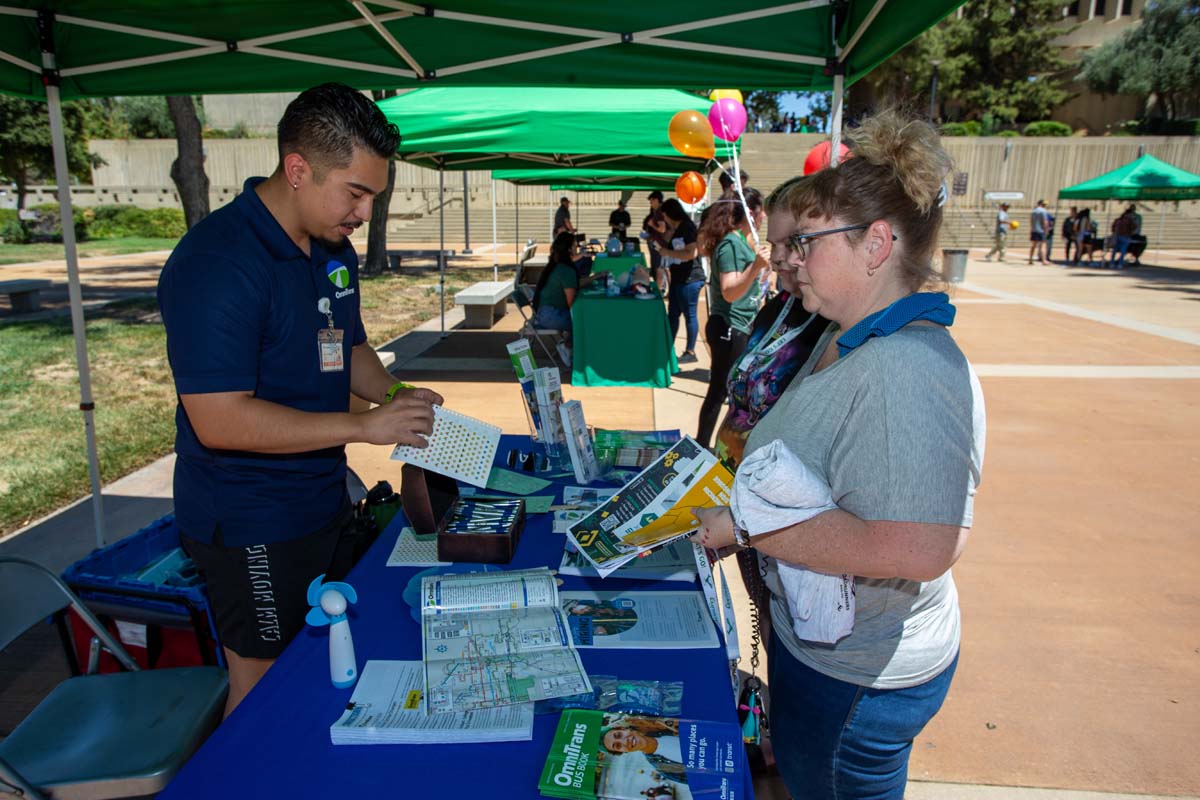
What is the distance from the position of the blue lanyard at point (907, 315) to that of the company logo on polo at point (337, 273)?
1305 millimetres

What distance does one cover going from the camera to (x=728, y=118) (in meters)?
4.95

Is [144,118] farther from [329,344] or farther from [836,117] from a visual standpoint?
[329,344]

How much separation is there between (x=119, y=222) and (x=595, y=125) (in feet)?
108

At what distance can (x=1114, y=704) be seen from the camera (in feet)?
8.55

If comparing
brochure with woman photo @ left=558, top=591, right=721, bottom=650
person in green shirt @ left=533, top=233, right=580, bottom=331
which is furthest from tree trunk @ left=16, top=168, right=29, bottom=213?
brochure with woman photo @ left=558, top=591, right=721, bottom=650

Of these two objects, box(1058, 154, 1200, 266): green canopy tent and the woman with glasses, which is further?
box(1058, 154, 1200, 266): green canopy tent

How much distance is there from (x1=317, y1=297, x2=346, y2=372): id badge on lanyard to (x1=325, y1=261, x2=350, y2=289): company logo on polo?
7cm

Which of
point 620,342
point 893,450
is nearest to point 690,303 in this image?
point 620,342

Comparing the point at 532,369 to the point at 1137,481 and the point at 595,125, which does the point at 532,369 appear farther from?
the point at 1137,481

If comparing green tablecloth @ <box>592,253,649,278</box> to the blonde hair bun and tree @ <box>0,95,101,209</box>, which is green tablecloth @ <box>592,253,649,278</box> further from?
tree @ <box>0,95,101,209</box>

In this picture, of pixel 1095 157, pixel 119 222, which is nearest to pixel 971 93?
pixel 1095 157

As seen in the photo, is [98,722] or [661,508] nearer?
[661,508]

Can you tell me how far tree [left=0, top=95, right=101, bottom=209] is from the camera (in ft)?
86.9

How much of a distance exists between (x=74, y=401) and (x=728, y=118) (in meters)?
6.05
